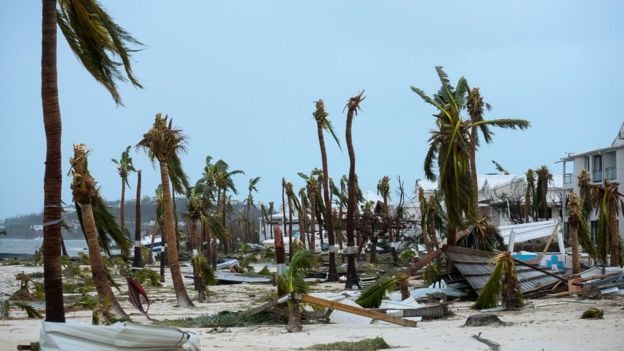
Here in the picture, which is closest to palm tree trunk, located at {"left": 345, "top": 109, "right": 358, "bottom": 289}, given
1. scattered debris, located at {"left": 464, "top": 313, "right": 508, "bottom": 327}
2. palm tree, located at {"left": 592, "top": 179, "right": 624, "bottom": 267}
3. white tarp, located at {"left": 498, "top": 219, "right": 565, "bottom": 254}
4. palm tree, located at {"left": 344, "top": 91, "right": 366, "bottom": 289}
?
palm tree, located at {"left": 344, "top": 91, "right": 366, "bottom": 289}

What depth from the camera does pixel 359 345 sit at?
12953 mm

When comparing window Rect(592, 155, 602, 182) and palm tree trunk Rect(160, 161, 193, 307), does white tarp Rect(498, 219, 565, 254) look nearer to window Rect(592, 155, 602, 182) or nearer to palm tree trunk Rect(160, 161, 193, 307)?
palm tree trunk Rect(160, 161, 193, 307)

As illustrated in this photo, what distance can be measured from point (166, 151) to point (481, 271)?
956 cm

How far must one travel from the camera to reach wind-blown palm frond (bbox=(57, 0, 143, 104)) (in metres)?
12.7

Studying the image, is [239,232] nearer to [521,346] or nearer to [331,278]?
[331,278]

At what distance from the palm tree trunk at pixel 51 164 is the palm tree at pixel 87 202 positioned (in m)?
3.21

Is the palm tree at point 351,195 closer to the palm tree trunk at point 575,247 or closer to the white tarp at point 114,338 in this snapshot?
the palm tree trunk at point 575,247

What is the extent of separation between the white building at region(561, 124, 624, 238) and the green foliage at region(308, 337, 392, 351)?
4171cm

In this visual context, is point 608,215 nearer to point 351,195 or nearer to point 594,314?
point 351,195

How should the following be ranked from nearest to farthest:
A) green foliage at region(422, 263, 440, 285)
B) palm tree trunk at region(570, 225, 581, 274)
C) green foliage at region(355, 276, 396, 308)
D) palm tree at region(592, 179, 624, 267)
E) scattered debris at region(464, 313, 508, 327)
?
1. scattered debris at region(464, 313, 508, 327)
2. green foliage at region(355, 276, 396, 308)
3. palm tree trunk at region(570, 225, 581, 274)
4. green foliage at region(422, 263, 440, 285)
5. palm tree at region(592, 179, 624, 267)

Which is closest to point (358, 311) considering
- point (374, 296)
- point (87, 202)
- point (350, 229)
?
point (374, 296)

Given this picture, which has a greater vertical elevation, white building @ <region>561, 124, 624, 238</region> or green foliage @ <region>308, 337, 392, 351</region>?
white building @ <region>561, 124, 624, 238</region>

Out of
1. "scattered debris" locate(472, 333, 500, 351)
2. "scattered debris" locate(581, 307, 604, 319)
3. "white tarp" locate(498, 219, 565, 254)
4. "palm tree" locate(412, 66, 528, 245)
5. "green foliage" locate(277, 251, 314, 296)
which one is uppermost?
"palm tree" locate(412, 66, 528, 245)

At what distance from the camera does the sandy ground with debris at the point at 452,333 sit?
13.1 meters
